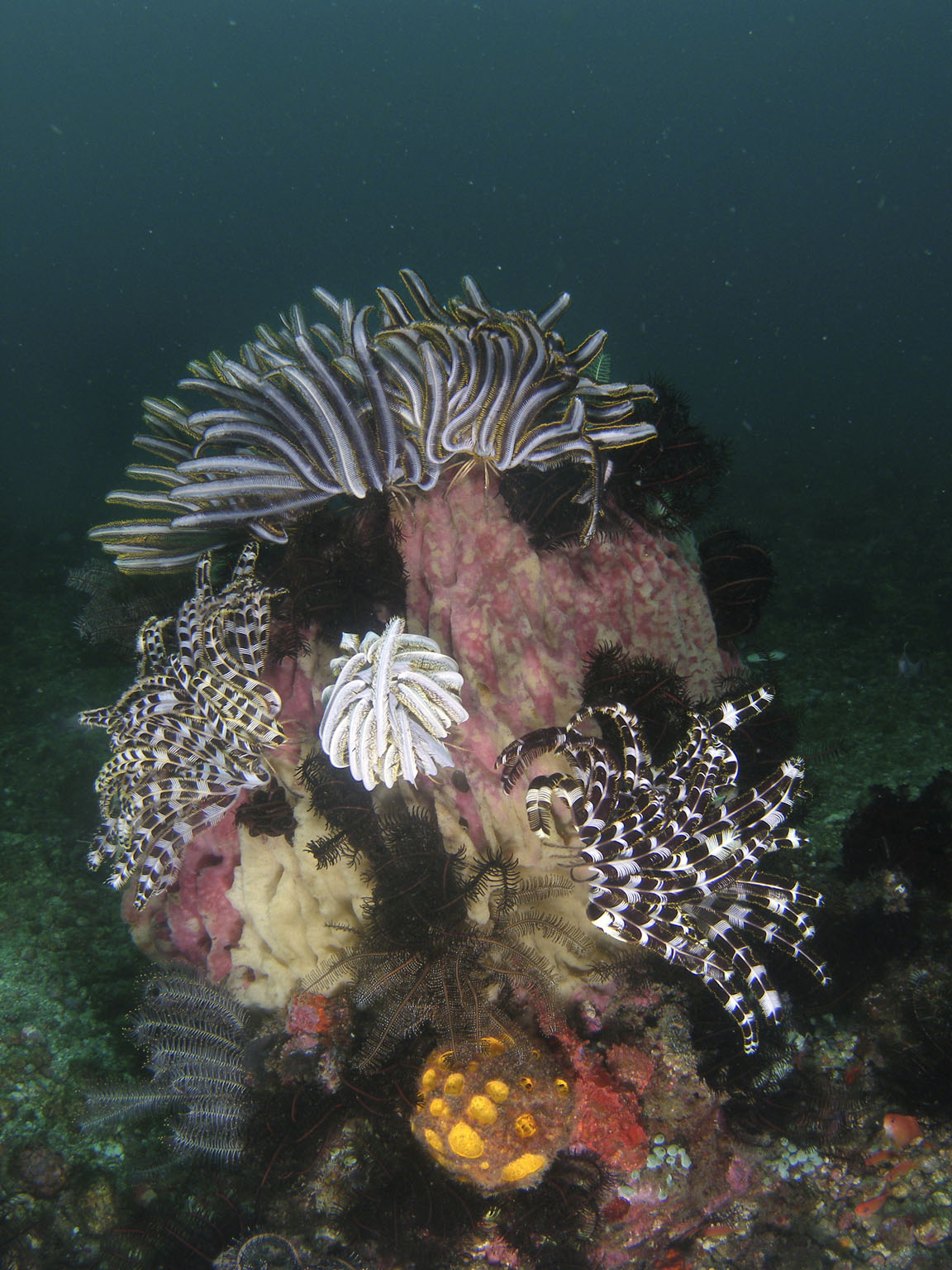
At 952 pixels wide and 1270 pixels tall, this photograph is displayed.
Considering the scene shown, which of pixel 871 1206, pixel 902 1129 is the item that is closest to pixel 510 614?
pixel 902 1129

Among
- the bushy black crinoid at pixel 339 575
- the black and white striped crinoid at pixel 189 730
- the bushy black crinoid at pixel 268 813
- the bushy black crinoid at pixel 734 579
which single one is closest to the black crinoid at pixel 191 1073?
the black and white striped crinoid at pixel 189 730

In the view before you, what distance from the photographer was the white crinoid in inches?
116

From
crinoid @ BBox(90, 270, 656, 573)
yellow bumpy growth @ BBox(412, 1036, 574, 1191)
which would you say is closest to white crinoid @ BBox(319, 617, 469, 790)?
crinoid @ BBox(90, 270, 656, 573)

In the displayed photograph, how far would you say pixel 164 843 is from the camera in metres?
3.90

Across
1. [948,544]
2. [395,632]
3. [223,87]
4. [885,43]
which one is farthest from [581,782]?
[885,43]

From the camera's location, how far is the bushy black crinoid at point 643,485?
355 cm

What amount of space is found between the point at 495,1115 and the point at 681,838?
1.61 metres

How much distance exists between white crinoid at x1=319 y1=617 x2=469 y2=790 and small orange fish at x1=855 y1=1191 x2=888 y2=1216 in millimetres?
3327

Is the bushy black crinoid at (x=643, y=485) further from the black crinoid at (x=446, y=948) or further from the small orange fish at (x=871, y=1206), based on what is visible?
the small orange fish at (x=871, y=1206)

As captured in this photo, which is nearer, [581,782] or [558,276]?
[581,782]

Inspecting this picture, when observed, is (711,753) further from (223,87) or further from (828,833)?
(223,87)

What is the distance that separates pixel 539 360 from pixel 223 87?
13260 centimetres

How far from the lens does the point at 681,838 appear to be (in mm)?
3002

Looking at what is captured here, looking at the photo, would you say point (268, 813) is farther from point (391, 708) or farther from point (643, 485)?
point (643, 485)
